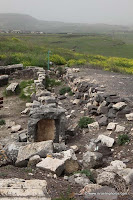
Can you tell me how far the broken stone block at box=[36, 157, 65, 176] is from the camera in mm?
4804

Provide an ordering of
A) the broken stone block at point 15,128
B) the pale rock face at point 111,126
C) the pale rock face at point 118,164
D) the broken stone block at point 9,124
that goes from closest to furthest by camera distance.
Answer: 1. the pale rock face at point 118,164
2. the pale rock face at point 111,126
3. the broken stone block at point 15,128
4. the broken stone block at point 9,124

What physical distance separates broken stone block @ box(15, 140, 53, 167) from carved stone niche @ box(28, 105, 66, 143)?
1.50 meters

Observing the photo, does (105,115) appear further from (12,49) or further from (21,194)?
(12,49)

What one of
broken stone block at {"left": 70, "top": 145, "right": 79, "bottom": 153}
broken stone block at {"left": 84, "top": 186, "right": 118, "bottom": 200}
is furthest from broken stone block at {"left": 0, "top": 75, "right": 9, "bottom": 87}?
broken stone block at {"left": 84, "top": 186, "right": 118, "bottom": 200}

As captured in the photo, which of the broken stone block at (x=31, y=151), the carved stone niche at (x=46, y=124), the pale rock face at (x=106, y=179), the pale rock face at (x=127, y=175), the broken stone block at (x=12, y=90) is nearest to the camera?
the pale rock face at (x=106, y=179)

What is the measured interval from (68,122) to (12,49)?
1639cm

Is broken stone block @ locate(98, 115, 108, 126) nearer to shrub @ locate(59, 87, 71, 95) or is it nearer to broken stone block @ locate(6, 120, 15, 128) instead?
broken stone block @ locate(6, 120, 15, 128)

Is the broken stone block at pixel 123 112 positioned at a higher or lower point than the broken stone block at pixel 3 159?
higher

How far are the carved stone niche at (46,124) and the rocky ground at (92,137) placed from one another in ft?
1.70

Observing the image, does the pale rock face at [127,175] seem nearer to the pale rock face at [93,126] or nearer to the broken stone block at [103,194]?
the broken stone block at [103,194]

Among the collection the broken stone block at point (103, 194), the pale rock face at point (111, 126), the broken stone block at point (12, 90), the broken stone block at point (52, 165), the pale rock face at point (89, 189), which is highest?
the broken stone block at point (103, 194)

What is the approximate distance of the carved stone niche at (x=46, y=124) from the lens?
728 centimetres

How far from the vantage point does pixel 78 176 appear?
4766mm

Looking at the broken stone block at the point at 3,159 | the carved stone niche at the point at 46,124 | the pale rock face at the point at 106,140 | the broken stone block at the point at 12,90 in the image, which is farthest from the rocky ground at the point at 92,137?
the carved stone niche at the point at 46,124
